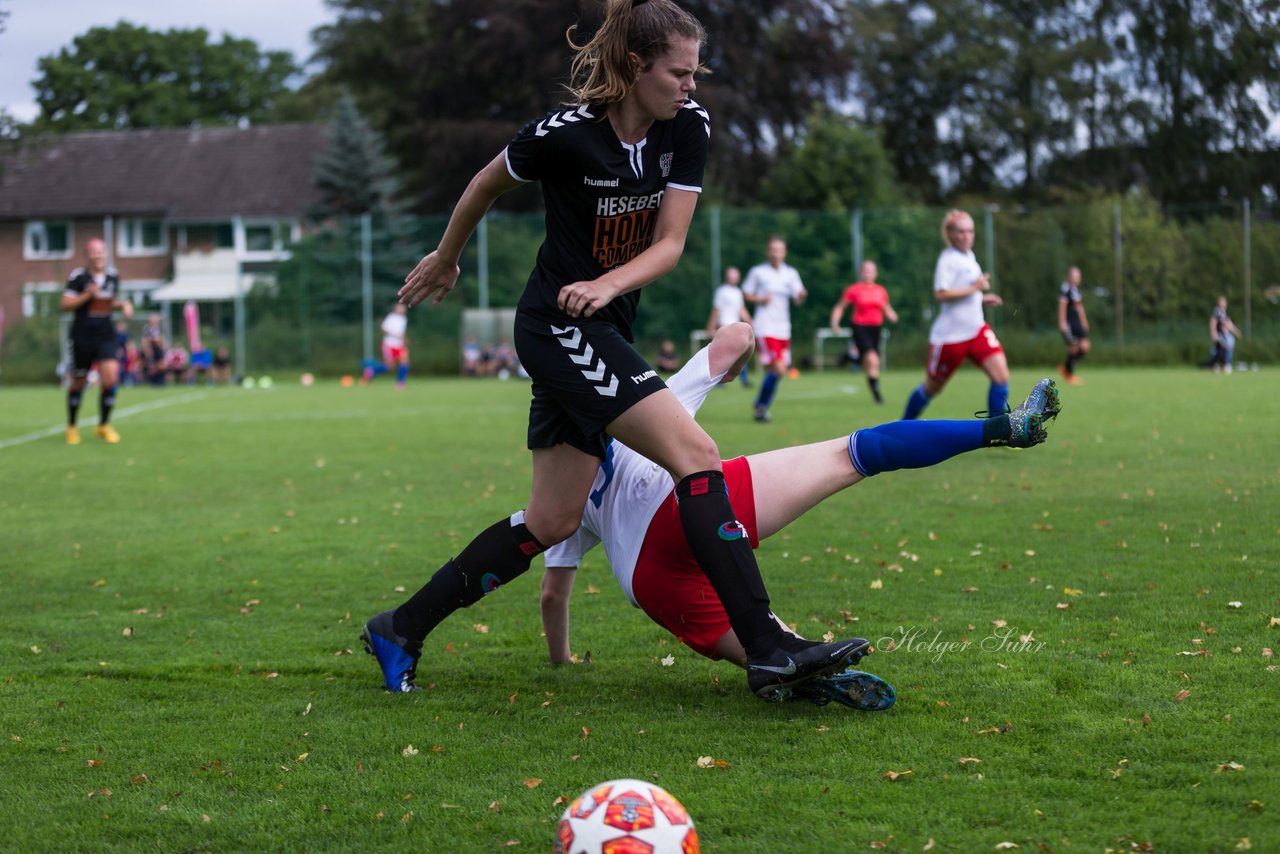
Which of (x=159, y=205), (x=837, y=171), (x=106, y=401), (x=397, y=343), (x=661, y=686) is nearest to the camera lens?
(x=661, y=686)

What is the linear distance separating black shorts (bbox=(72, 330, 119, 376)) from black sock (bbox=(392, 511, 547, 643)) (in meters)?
11.8

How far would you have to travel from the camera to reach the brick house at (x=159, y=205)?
5200cm

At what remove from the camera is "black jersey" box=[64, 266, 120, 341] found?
1466 cm

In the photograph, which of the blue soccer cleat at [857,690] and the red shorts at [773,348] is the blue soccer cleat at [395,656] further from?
the red shorts at [773,348]

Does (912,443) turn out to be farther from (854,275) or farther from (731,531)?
(854,275)

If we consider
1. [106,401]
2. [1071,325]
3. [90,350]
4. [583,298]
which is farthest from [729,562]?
[1071,325]

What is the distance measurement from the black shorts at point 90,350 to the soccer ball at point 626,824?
1358 cm

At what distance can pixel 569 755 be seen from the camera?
12.0 ft

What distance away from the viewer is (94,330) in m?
14.9

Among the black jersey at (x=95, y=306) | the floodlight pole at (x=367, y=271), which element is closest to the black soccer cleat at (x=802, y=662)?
the black jersey at (x=95, y=306)

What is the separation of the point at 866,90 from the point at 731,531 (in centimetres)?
5116

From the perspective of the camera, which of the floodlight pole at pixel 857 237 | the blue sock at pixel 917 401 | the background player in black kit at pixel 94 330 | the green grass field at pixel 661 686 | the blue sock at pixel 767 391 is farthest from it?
the floodlight pole at pixel 857 237

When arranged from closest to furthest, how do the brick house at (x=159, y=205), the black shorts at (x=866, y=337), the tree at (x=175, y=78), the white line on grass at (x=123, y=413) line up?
the white line on grass at (x=123, y=413), the black shorts at (x=866, y=337), the brick house at (x=159, y=205), the tree at (x=175, y=78)

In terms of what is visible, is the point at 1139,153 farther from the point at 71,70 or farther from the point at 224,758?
the point at 224,758
